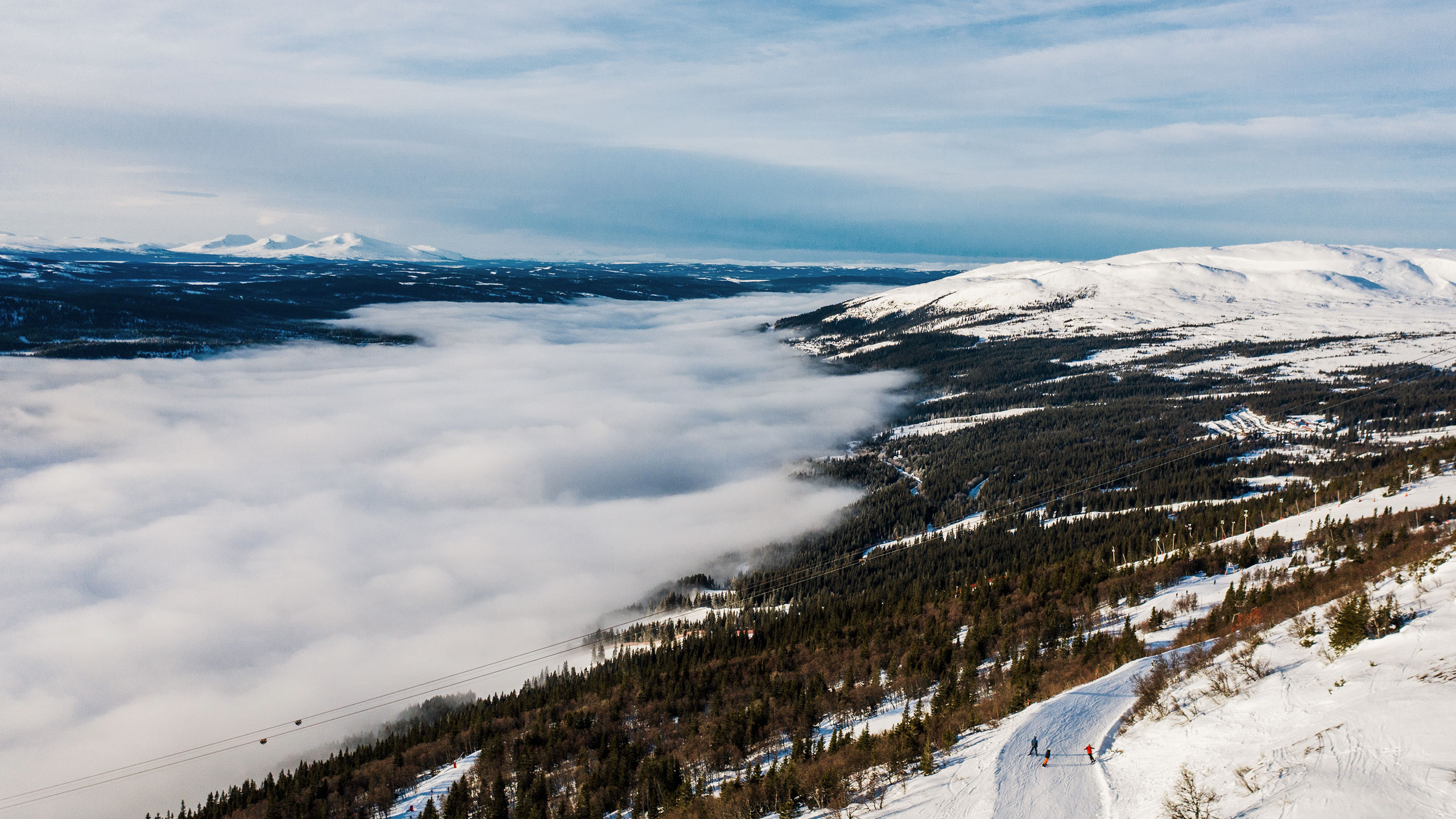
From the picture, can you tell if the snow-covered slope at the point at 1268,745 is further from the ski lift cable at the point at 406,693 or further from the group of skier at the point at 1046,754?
the ski lift cable at the point at 406,693

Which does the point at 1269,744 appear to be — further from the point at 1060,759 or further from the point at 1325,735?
the point at 1060,759

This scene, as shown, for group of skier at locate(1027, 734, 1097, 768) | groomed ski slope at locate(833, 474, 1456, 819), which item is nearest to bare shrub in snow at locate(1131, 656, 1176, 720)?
groomed ski slope at locate(833, 474, 1456, 819)

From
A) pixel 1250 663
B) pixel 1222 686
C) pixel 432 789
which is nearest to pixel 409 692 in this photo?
pixel 432 789

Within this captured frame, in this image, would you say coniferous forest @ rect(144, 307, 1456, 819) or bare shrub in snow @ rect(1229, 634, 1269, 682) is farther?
coniferous forest @ rect(144, 307, 1456, 819)

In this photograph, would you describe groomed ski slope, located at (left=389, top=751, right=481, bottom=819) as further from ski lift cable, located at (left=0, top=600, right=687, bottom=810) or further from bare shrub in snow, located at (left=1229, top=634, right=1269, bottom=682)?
ski lift cable, located at (left=0, top=600, right=687, bottom=810)

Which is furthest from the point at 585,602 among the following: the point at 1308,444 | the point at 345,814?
the point at 1308,444

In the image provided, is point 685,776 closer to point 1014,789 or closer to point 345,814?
point 1014,789

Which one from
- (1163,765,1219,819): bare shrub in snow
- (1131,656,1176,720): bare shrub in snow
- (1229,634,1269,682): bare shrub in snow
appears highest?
(1229,634,1269,682): bare shrub in snow
